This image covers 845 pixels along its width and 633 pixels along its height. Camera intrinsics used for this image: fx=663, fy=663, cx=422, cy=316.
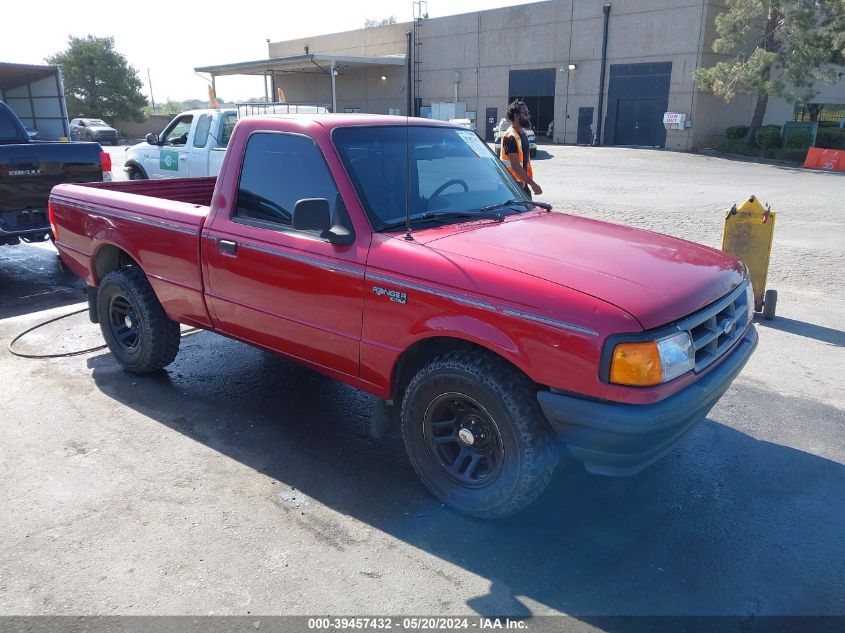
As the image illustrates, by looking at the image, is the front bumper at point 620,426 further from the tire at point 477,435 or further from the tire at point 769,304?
the tire at point 769,304

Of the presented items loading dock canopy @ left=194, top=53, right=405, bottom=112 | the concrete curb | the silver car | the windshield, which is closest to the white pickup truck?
the windshield

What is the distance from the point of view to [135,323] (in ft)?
17.0

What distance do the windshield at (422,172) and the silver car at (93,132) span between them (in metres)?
39.6

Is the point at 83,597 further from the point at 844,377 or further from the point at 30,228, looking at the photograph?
the point at 30,228

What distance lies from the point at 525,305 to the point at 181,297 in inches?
108

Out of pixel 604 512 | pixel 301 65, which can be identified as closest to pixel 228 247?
pixel 604 512

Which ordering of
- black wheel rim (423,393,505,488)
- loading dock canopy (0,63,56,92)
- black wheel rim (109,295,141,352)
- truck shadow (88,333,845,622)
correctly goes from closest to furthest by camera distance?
truck shadow (88,333,845,622), black wheel rim (423,393,505,488), black wheel rim (109,295,141,352), loading dock canopy (0,63,56,92)

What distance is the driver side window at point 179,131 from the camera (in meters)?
12.1

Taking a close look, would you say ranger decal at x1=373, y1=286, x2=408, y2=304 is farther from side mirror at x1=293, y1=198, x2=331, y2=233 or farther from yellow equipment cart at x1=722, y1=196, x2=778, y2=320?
yellow equipment cart at x1=722, y1=196, x2=778, y2=320

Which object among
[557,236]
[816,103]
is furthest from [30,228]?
[816,103]

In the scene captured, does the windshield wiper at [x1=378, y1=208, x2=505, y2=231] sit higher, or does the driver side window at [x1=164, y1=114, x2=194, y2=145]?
the driver side window at [x1=164, y1=114, x2=194, y2=145]

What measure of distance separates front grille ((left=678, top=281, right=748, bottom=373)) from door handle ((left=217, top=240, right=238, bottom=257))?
8.56ft

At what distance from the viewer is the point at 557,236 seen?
Result: 3.66 metres

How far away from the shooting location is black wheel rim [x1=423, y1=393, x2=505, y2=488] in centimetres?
→ 327
